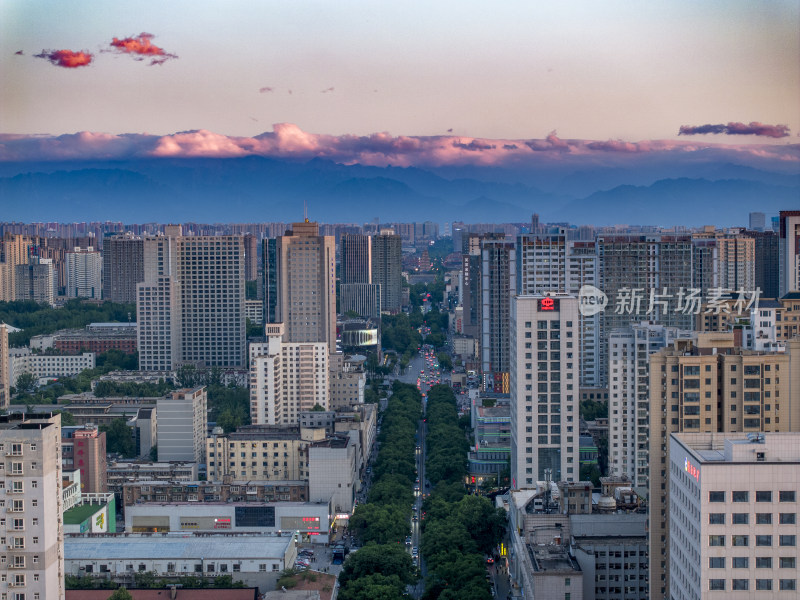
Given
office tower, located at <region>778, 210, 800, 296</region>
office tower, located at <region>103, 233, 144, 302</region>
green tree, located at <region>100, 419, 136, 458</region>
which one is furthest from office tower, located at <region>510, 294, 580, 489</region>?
office tower, located at <region>103, 233, 144, 302</region>

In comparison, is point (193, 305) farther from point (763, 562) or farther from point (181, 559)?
point (763, 562)

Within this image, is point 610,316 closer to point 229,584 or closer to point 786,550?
point 229,584

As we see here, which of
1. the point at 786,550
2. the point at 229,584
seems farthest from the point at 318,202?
the point at 786,550

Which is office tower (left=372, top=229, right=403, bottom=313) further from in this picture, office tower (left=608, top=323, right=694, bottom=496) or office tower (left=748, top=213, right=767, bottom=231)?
office tower (left=608, top=323, right=694, bottom=496)

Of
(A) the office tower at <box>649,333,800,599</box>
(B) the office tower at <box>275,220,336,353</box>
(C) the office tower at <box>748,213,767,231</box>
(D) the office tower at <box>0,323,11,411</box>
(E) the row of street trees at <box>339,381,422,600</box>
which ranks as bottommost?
(E) the row of street trees at <box>339,381,422,600</box>

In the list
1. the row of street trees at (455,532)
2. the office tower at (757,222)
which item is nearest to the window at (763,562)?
the row of street trees at (455,532)

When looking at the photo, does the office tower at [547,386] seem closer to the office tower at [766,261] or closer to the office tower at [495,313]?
the office tower at [495,313]
